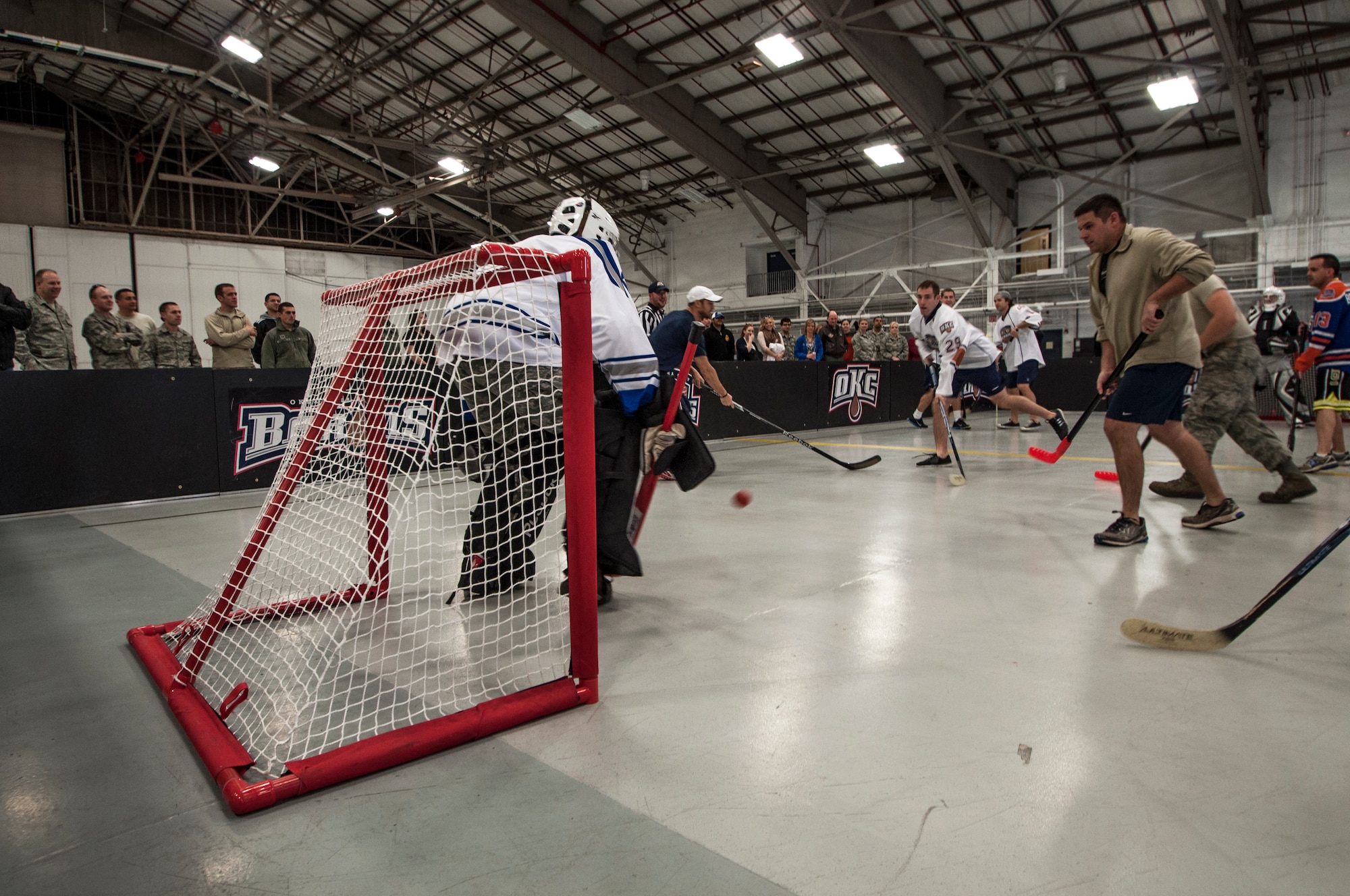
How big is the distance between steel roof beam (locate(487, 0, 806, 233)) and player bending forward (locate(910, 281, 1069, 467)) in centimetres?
978

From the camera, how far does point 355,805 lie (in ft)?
5.50

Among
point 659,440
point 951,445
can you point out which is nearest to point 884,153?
point 951,445

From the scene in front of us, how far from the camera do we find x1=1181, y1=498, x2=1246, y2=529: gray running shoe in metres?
4.11

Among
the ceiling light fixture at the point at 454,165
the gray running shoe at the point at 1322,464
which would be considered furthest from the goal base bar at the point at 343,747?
the ceiling light fixture at the point at 454,165

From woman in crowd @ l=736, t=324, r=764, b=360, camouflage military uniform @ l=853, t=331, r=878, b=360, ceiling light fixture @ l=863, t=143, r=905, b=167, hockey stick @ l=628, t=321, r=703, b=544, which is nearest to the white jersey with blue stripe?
hockey stick @ l=628, t=321, r=703, b=544

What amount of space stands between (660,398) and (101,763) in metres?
1.94

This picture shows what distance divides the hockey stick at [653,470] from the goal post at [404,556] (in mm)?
346

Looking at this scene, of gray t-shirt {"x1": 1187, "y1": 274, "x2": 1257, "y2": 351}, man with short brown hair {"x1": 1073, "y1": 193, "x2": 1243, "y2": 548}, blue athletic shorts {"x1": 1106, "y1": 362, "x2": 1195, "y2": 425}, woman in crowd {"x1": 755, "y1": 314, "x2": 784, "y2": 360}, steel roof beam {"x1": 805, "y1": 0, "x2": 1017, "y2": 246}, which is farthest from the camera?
steel roof beam {"x1": 805, "y1": 0, "x2": 1017, "y2": 246}

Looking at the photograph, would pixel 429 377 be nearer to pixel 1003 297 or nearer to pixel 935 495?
pixel 935 495

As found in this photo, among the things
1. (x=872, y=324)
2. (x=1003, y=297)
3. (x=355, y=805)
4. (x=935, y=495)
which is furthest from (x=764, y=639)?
(x=872, y=324)

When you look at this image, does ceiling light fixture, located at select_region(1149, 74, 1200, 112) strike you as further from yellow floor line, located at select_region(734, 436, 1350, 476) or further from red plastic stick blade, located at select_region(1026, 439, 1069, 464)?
red plastic stick blade, located at select_region(1026, 439, 1069, 464)

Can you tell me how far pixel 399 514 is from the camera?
9.50 feet

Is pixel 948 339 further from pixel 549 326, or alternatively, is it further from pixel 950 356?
pixel 549 326

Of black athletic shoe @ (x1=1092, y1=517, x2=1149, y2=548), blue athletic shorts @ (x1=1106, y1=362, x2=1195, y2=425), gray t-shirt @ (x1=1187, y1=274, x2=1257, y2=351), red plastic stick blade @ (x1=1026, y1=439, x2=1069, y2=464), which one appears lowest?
black athletic shoe @ (x1=1092, y1=517, x2=1149, y2=548)
